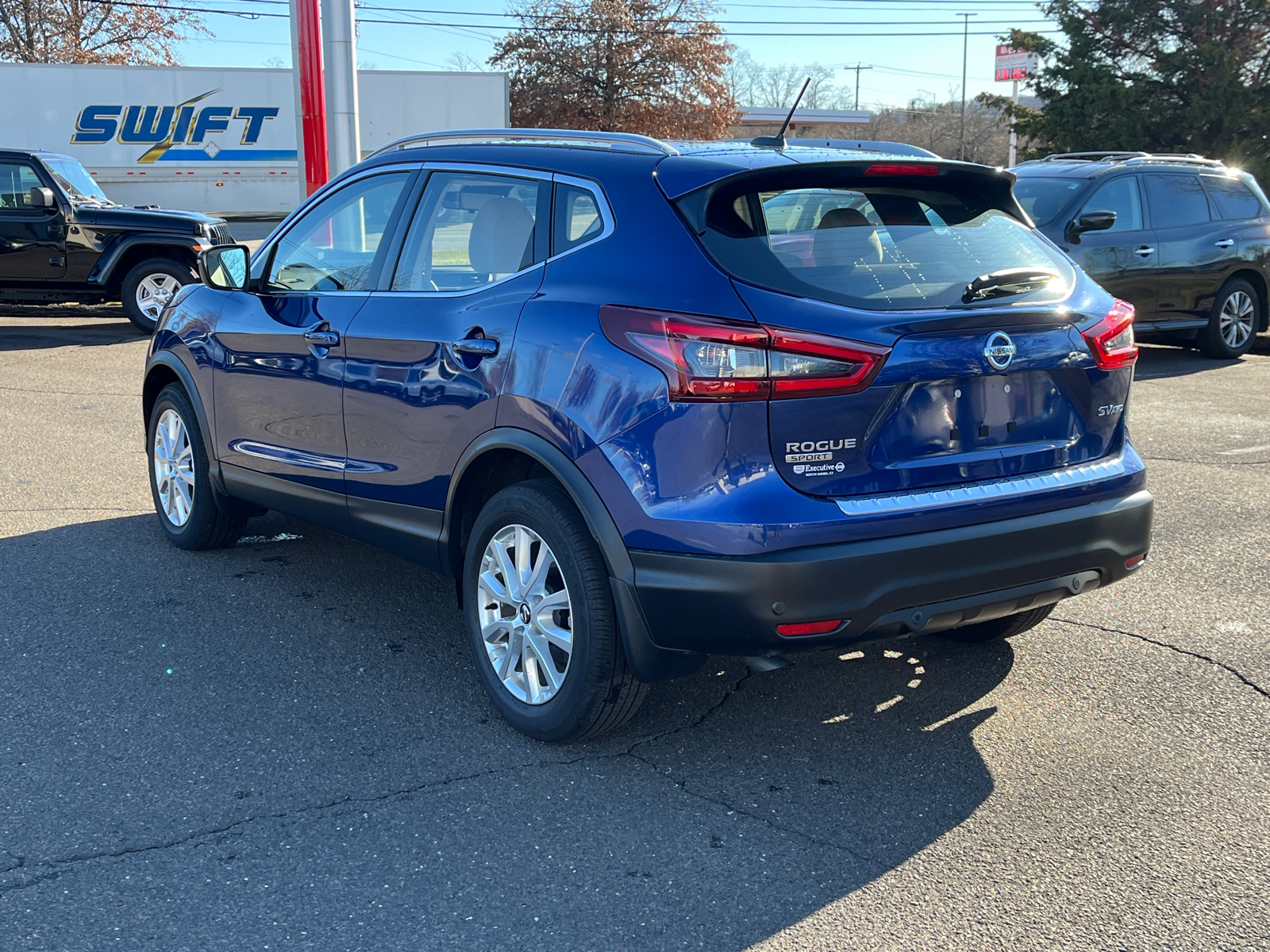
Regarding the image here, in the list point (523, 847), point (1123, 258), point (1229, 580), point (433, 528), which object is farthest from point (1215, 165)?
point (523, 847)

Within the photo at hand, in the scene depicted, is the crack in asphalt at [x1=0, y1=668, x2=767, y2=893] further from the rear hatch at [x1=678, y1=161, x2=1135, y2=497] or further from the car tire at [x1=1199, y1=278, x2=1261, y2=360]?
the car tire at [x1=1199, y1=278, x2=1261, y2=360]

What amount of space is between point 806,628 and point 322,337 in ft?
7.49

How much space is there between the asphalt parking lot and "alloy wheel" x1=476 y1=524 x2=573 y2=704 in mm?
204

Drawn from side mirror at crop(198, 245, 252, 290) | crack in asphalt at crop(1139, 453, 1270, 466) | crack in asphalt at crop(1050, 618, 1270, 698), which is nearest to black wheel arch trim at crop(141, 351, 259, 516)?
side mirror at crop(198, 245, 252, 290)

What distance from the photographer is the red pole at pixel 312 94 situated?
13.3 metres

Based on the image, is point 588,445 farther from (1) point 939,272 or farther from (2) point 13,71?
(2) point 13,71

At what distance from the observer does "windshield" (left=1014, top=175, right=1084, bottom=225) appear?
11398 millimetres

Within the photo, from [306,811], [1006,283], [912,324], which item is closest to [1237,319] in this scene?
[1006,283]

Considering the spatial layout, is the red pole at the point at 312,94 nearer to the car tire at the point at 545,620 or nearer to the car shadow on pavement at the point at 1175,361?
the car shadow on pavement at the point at 1175,361

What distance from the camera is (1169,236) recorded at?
11.8m

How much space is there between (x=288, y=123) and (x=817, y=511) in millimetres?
29262

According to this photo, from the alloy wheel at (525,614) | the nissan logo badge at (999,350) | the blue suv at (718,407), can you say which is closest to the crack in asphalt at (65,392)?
the blue suv at (718,407)

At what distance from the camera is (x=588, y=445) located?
338 centimetres

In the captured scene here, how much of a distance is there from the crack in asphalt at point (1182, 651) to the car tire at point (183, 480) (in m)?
3.69
